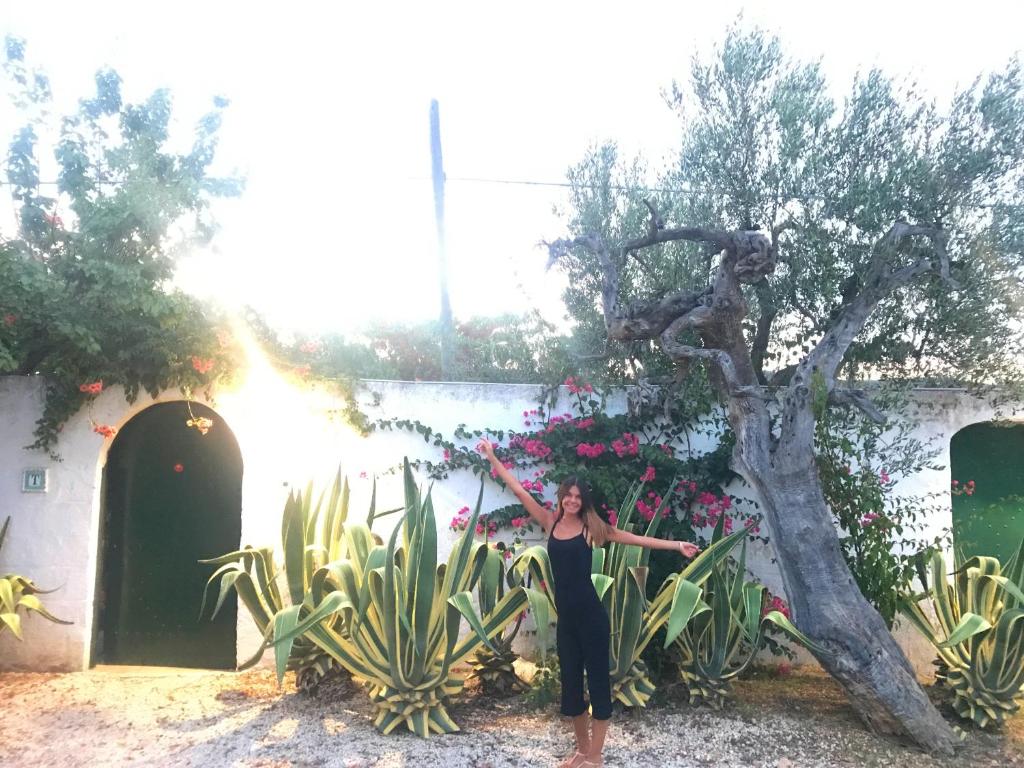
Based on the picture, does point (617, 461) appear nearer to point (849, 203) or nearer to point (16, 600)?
point (849, 203)

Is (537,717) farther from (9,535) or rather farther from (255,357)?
(9,535)

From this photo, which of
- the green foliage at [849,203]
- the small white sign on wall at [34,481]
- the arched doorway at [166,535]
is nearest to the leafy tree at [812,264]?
the green foliage at [849,203]

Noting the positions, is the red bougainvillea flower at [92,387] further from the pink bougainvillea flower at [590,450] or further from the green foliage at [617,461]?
the pink bougainvillea flower at [590,450]

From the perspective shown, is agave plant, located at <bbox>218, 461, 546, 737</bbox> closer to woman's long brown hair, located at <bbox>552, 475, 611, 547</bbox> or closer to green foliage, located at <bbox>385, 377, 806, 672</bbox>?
woman's long brown hair, located at <bbox>552, 475, 611, 547</bbox>

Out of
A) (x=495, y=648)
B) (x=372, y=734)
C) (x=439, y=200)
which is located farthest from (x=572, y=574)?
(x=439, y=200)

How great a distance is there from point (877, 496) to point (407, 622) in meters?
3.02

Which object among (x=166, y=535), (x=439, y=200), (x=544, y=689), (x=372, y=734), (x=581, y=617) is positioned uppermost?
(x=439, y=200)

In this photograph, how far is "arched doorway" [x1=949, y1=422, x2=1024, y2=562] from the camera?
555 cm

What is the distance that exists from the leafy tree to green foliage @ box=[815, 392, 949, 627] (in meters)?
0.35

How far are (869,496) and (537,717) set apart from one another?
7.98 ft

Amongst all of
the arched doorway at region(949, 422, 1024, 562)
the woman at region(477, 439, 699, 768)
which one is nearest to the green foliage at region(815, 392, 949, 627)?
the arched doorway at region(949, 422, 1024, 562)

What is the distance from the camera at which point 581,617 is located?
124 inches

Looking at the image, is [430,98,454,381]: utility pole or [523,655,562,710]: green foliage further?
[430,98,454,381]: utility pole

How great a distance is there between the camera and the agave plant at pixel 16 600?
435cm
